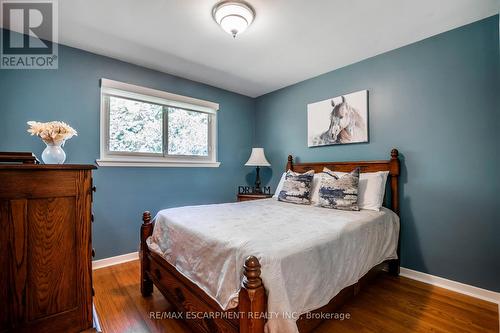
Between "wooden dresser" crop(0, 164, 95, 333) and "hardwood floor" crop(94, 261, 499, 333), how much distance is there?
37cm

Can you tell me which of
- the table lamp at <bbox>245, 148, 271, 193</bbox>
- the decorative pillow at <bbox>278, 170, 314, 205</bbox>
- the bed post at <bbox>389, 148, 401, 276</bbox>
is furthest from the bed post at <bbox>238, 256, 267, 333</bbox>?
the table lamp at <bbox>245, 148, 271, 193</bbox>

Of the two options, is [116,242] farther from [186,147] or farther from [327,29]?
[327,29]

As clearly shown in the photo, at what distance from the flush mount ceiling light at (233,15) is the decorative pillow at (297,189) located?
5.52 ft

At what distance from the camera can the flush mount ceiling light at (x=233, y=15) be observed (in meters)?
1.80

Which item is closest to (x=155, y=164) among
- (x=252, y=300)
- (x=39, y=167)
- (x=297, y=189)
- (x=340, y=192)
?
(x=39, y=167)

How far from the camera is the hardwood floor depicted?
1565 mm

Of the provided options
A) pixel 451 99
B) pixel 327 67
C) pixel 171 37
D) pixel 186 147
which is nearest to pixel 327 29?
pixel 327 67

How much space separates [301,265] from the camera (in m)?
1.17

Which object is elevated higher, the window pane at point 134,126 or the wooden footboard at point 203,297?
the window pane at point 134,126

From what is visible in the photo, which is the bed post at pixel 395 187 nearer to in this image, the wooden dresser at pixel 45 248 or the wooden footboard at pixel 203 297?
the wooden footboard at pixel 203 297

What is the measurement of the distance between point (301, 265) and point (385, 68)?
251cm

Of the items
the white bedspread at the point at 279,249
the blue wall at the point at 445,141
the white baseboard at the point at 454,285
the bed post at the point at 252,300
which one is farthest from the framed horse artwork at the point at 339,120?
the bed post at the point at 252,300

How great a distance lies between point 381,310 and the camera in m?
1.76

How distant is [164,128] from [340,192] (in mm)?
2415
